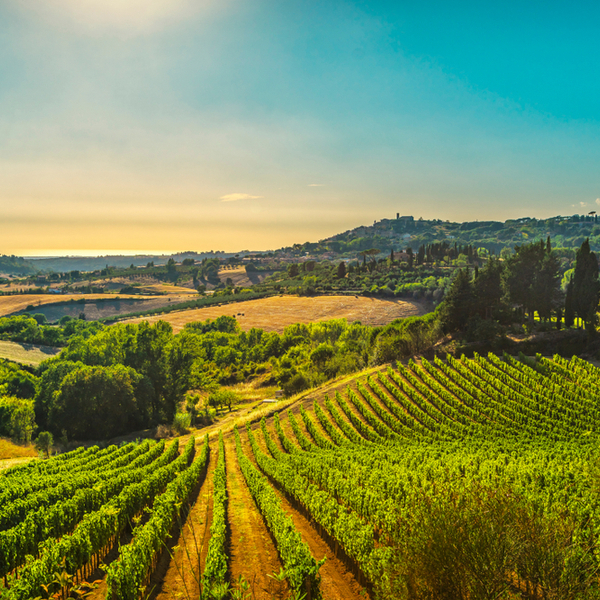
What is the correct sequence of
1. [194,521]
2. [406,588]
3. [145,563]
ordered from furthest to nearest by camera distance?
[194,521]
[145,563]
[406,588]

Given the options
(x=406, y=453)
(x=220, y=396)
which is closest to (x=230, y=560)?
(x=406, y=453)

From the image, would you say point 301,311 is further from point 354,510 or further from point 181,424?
point 354,510

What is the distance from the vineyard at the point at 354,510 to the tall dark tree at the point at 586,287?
712 inches

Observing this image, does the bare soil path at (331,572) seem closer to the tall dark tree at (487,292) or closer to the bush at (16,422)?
the bush at (16,422)

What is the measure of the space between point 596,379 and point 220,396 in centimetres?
5113

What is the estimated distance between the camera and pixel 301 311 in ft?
430

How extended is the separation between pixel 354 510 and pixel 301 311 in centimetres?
11446

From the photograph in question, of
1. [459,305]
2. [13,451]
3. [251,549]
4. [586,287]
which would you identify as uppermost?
[586,287]

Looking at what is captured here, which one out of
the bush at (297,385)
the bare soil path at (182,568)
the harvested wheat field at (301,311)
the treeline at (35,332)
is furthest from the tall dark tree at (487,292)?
the treeline at (35,332)

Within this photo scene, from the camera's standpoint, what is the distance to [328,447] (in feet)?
110

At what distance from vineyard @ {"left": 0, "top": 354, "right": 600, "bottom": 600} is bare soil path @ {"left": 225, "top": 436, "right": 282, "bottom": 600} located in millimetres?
87

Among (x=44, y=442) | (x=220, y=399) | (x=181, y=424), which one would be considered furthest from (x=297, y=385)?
(x=44, y=442)

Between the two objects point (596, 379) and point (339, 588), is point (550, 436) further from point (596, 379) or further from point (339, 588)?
point (339, 588)

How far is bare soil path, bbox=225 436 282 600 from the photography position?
12094 millimetres
